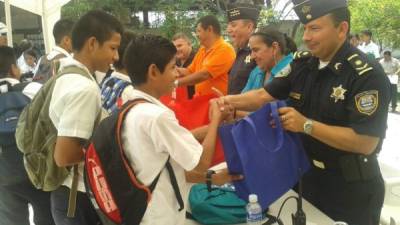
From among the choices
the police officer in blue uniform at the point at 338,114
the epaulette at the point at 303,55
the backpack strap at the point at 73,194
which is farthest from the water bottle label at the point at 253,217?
the epaulette at the point at 303,55

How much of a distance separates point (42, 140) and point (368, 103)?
1.38 metres

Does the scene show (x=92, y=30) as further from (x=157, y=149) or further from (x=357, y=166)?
(x=357, y=166)

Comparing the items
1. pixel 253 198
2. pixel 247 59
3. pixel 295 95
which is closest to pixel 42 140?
pixel 253 198

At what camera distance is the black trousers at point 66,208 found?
170 cm

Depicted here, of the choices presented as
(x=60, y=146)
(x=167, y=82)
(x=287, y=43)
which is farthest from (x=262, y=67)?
(x=60, y=146)

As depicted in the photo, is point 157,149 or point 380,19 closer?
point 157,149

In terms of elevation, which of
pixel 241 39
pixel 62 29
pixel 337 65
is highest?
pixel 62 29

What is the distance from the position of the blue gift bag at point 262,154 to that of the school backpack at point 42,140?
68cm

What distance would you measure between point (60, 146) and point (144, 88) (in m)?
0.41

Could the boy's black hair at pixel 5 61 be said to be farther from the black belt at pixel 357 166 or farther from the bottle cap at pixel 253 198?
the black belt at pixel 357 166

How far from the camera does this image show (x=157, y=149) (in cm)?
133

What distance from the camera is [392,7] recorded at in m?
12.2

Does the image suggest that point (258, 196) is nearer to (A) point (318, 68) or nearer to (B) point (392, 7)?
(A) point (318, 68)

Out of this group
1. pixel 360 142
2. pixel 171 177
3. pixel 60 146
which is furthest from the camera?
pixel 360 142
